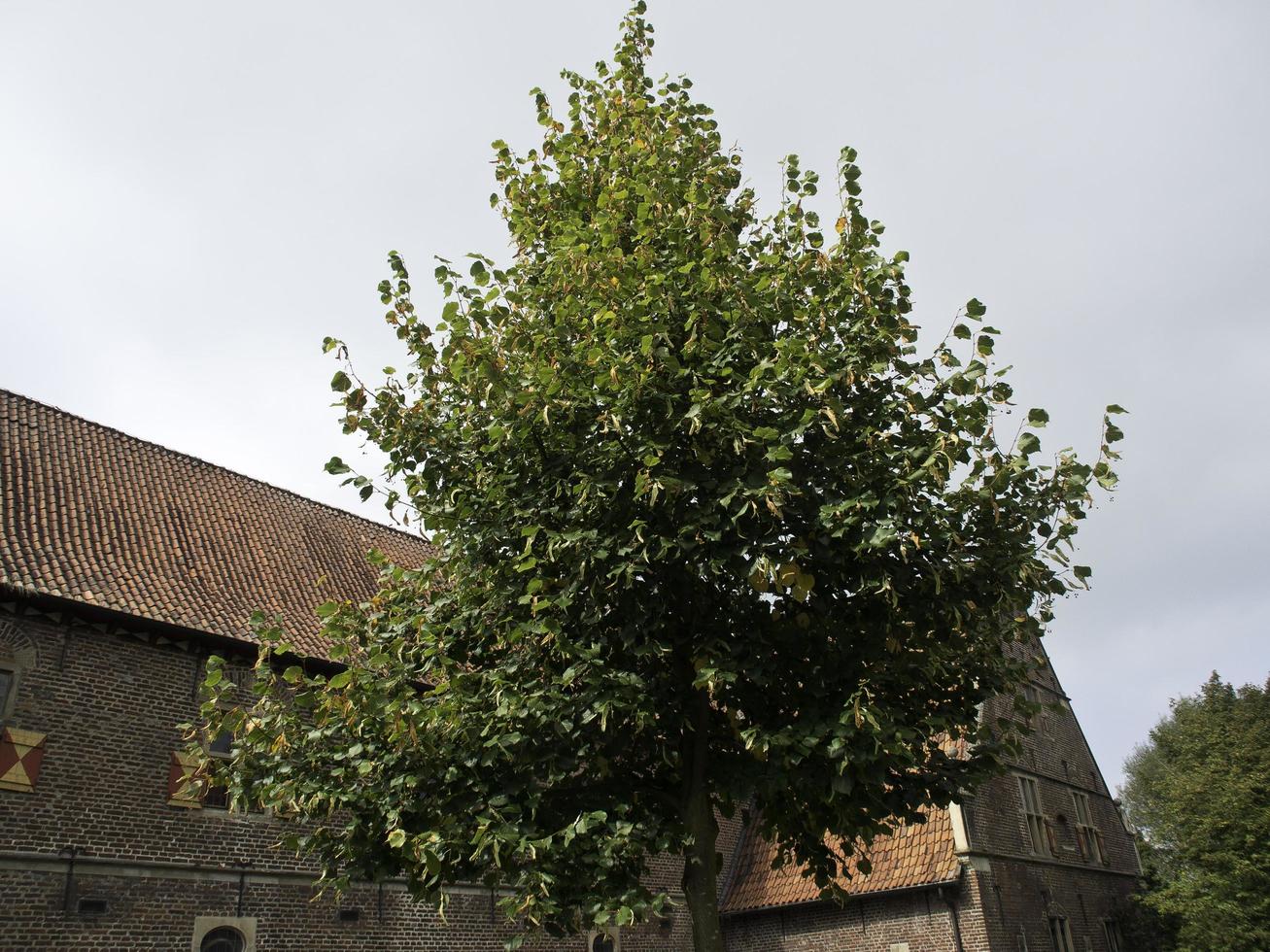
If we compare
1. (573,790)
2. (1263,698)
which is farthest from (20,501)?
(1263,698)

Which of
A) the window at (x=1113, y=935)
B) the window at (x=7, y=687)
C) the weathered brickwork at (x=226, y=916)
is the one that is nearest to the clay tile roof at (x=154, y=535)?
the window at (x=7, y=687)

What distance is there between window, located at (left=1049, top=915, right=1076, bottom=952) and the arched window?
1432 cm

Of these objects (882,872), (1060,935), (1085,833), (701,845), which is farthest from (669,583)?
(1085,833)

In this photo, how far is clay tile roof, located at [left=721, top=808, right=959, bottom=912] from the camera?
640 inches

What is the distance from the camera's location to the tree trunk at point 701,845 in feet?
22.1

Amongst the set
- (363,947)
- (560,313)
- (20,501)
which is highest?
(20,501)

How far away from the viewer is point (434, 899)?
647 cm

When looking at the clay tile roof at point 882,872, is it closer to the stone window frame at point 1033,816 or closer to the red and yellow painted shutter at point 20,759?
the stone window frame at point 1033,816

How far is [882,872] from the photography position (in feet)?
55.5

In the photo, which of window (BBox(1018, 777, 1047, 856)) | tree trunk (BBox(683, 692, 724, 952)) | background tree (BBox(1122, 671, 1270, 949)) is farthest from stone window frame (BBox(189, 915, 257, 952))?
background tree (BBox(1122, 671, 1270, 949))

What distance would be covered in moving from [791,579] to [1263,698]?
128ft

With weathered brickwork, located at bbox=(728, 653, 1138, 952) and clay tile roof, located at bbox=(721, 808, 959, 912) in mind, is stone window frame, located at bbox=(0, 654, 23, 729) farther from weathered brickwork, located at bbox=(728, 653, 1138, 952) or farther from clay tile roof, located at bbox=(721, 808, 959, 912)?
weathered brickwork, located at bbox=(728, 653, 1138, 952)

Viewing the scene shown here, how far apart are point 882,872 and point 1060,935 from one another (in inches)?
155

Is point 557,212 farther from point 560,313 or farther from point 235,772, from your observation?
point 235,772
